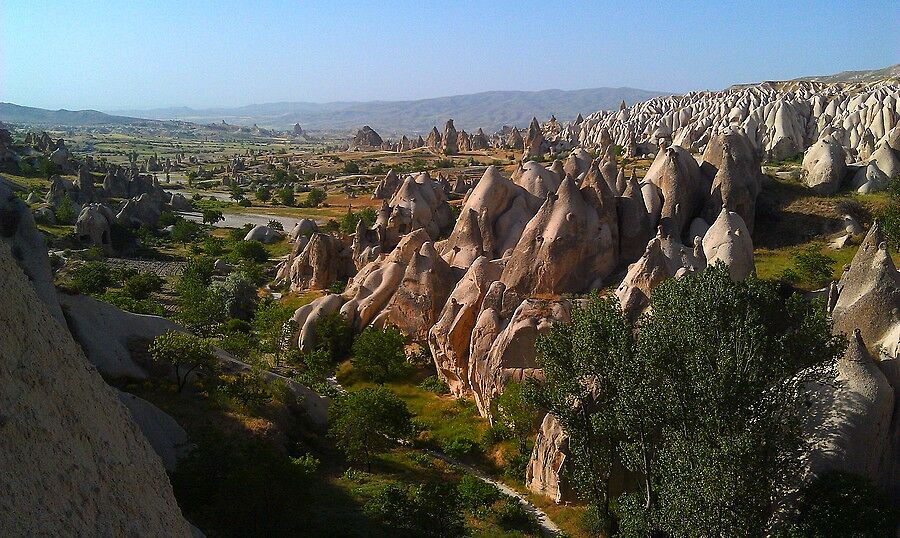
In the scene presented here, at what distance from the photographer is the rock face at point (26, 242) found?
16703mm

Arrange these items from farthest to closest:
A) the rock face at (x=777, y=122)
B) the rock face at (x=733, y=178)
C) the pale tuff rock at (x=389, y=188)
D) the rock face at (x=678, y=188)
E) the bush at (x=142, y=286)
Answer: the pale tuff rock at (x=389, y=188) → the rock face at (x=777, y=122) → the bush at (x=142, y=286) → the rock face at (x=733, y=178) → the rock face at (x=678, y=188)

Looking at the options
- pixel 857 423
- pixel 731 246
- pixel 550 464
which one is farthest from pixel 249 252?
pixel 857 423

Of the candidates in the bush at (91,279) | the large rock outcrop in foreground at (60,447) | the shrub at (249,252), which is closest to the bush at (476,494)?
the large rock outcrop in foreground at (60,447)

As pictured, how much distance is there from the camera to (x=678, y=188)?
32.3m

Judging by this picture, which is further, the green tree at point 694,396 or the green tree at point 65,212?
the green tree at point 65,212

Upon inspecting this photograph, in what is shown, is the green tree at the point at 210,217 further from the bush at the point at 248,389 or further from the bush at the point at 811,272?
the bush at the point at 811,272

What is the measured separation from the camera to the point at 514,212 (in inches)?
1384

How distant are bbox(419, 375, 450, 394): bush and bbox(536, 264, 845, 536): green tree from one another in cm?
1034

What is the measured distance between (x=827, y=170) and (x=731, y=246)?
52.6 feet

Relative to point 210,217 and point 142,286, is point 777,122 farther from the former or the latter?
point 142,286

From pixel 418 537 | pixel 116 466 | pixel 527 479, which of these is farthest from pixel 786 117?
pixel 116 466

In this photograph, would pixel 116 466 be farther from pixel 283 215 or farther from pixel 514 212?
pixel 283 215

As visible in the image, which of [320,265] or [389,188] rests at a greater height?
[389,188]

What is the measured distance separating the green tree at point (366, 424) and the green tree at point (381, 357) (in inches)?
220
